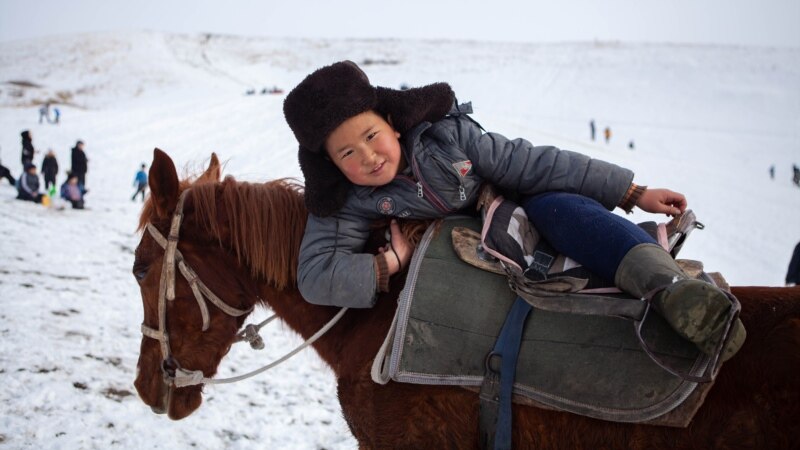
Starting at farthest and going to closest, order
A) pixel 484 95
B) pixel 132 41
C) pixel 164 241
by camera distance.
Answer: pixel 132 41
pixel 484 95
pixel 164 241

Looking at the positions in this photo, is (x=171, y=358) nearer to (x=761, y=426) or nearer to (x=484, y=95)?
(x=761, y=426)

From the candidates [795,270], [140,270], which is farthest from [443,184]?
[795,270]

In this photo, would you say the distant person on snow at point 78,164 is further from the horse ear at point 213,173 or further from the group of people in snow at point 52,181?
the horse ear at point 213,173

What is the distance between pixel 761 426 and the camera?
1.43 m

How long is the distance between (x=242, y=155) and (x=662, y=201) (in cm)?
1897

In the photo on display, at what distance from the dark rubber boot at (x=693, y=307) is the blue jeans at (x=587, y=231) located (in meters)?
0.16

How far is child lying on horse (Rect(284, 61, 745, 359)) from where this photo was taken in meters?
1.93

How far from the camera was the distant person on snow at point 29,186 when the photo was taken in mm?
11648

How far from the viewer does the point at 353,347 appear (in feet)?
6.59

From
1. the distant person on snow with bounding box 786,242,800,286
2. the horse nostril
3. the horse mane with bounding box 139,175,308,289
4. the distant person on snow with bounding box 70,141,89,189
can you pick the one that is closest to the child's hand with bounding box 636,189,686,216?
the horse mane with bounding box 139,175,308,289

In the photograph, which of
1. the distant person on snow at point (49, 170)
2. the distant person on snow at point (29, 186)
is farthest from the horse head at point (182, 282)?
the distant person on snow at point (49, 170)

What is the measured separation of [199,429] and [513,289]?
3599 millimetres

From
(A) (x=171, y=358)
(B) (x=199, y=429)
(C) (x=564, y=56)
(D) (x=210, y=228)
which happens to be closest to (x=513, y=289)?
(D) (x=210, y=228)

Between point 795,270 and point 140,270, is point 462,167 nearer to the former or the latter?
point 140,270
